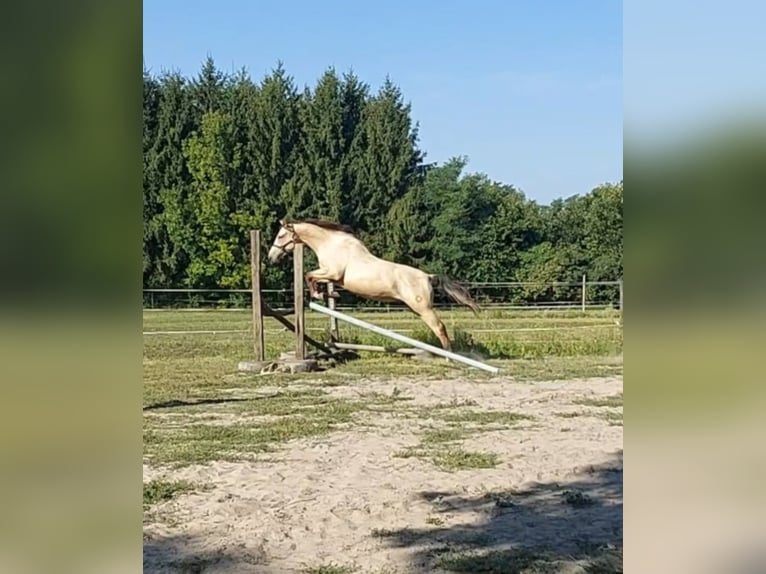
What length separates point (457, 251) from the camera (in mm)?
3602

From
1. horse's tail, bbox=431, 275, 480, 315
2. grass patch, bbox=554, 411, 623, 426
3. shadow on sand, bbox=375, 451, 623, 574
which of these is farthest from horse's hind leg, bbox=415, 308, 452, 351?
shadow on sand, bbox=375, 451, 623, 574

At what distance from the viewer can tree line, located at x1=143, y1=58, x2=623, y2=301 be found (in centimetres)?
324

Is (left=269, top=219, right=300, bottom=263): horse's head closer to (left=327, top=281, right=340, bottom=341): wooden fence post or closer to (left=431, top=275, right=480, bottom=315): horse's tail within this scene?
(left=327, top=281, right=340, bottom=341): wooden fence post

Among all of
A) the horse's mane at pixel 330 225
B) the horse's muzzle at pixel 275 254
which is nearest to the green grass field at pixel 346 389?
the horse's muzzle at pixel 275 254

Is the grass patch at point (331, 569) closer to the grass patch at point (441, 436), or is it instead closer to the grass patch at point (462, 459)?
the grass patch at point (462, 459)

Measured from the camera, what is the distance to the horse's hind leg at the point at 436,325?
3.74 meters

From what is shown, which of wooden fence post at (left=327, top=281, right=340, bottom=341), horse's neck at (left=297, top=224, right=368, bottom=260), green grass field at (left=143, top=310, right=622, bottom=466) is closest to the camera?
green grass field at (left=143, top=310, right=622, bottom=466)

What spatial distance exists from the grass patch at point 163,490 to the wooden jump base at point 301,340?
2.89 feet

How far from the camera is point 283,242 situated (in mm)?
3592

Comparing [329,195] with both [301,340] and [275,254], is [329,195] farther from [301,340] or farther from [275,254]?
[301,340]

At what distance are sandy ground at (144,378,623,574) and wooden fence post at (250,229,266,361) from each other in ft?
2.22

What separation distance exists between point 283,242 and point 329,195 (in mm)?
290
